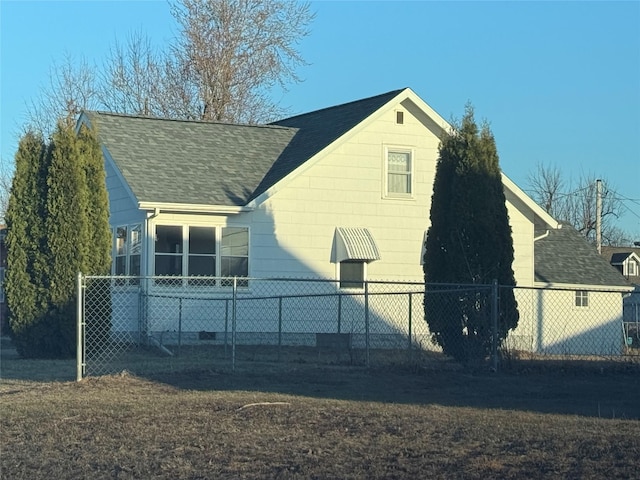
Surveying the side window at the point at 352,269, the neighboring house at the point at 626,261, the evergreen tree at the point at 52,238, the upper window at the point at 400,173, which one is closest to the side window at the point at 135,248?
the evergreen tree at the point at 52,238

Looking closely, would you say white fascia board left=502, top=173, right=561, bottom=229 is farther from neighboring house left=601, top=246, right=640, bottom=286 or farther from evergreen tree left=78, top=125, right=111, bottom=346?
neighboring house left=601, top=246, right=640, bottom=286

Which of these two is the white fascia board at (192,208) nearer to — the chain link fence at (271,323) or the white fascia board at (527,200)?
the chain link fence at (271,323)

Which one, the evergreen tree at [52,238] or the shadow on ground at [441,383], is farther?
the evergreen tree at [52,238]

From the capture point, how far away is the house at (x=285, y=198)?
73.9 ft

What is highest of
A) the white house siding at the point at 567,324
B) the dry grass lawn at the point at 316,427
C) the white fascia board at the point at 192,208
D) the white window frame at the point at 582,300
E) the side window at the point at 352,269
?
the white fascia board at the point at 192,208

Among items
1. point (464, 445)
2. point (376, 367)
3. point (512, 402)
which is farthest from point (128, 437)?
point (376, 367)

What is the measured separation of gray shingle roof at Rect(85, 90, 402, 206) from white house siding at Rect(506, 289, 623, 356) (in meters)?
6.29

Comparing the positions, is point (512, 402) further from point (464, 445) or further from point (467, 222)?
point (467, 222)

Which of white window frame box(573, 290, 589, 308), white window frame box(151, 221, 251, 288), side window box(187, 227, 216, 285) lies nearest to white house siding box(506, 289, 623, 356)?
white window frame box(573, 290, 589, 308)

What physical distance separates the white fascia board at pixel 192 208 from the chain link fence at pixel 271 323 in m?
1.57

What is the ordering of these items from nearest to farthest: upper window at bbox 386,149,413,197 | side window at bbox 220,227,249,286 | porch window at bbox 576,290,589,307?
1. side window at bbox 220,227,249,286
2. upper window at bbox 386,149,413,197
3. porch window at bbox 576,290,589,307

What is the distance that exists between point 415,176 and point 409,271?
233 cm

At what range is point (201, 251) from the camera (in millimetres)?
22781

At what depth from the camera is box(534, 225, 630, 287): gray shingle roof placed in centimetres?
2828
